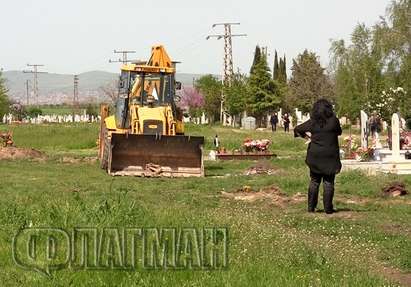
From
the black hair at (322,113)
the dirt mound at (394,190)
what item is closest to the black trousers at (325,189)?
the black hair at (322,113)

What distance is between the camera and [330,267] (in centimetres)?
720

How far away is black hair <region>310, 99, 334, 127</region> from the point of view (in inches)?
485

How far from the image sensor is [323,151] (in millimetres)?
12180

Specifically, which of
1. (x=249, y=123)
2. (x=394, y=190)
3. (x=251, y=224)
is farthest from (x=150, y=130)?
(x=249, y=123)

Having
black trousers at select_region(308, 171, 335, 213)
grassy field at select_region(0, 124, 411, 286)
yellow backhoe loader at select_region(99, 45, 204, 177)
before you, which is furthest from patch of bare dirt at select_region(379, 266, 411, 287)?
yellow backhoe loader at select_region(99, 45, 204, 177)

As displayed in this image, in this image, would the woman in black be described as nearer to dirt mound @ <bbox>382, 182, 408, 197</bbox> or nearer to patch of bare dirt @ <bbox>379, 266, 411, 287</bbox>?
dirt mound @ <bbox>382, 182, 408, 197</bbox>

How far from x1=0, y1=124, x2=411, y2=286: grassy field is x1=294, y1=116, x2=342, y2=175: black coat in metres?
0.75

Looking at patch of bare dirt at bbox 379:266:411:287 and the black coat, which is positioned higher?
the black coat

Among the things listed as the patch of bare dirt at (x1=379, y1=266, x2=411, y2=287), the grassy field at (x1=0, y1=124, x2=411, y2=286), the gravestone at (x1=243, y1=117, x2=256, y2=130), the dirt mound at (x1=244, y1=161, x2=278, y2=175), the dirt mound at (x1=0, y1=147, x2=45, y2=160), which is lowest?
the patch of bare dirt at (x1=379, y1=266, x2=411, y2=287)

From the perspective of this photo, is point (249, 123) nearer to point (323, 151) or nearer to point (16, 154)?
point (16, 154)

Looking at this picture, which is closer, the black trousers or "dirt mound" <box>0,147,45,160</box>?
the black trousers

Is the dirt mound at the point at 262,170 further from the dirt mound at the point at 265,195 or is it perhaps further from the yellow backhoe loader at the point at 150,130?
the dirt mound at the point at 265,195

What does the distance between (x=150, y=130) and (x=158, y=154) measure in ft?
5.21

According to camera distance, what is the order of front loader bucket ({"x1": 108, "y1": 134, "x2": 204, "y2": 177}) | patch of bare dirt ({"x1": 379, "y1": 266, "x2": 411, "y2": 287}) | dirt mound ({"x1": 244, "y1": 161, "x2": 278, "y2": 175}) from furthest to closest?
front loader bucket ({"x1": 108, "y1": 134, "x2": 204, "y2": 177})
dirt mound ({"x1": 244, "y1": 161, "x2": 278, "y2": 175})
patch of bare dirt ({"x1": 379, "y1": 266, "x2": 411, "y2": 287})
